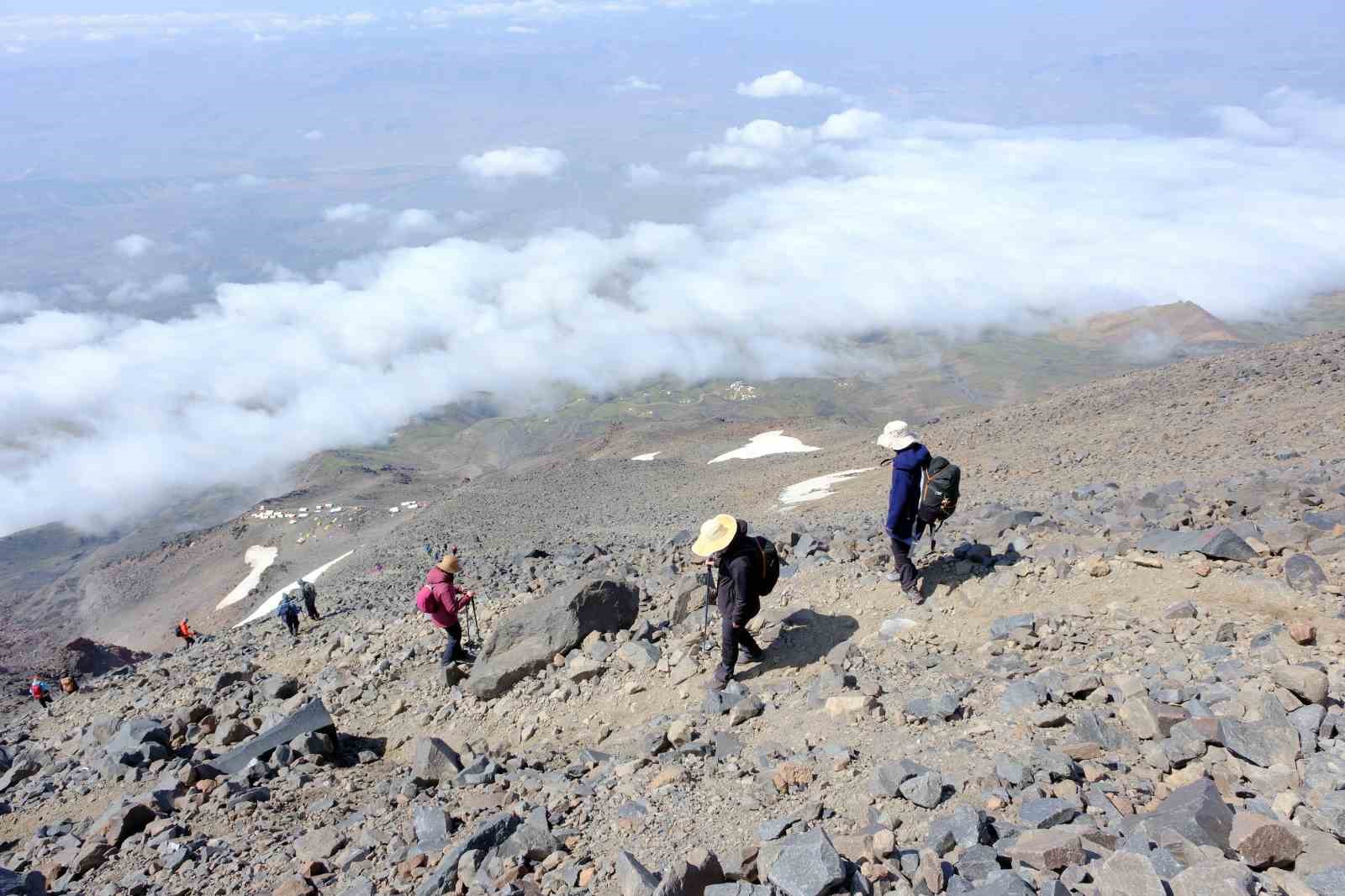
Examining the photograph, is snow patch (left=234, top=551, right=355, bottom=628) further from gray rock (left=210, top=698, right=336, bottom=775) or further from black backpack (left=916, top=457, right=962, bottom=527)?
black backpack (left=916, top=457, right=962, bottom=527)

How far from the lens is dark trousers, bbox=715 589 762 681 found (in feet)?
30.7

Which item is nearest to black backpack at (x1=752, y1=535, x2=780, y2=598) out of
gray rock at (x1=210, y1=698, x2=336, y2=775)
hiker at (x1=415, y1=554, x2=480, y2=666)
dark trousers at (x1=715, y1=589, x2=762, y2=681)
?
dark trousers at (x1=715, y1=589, x2=762, y2=681)

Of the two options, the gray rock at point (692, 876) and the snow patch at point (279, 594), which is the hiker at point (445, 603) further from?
the snow patch at point (279, 594)

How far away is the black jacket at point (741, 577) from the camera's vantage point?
9.27m

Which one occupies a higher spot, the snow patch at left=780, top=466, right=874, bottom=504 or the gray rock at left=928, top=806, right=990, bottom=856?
the gray rock at left=928, top=806, right=990, bottom=856

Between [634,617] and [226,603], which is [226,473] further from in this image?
[634,617]

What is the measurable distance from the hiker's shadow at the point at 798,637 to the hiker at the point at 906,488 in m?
1.07

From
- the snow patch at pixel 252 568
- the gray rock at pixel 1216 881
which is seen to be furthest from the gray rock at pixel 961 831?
the snow patch at pixel 252 568

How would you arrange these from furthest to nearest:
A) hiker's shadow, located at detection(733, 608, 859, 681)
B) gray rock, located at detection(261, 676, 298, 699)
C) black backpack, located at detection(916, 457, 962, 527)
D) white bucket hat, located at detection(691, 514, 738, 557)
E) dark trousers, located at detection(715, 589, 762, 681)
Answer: gray rock, located at detection(261, 676, 298, 699) < black backpack, located at detection(916, 457, 962, 527) < hiker's shadow, located at detection(733, 608, 859, 681) < dark trousers, located at detection(715, 589, 762, 681) < white bucket hat, located at detection(691, 514, 738, 557)

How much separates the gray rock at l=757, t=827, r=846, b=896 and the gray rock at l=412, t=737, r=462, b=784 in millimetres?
4385

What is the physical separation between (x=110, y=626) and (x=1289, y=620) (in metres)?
61.9

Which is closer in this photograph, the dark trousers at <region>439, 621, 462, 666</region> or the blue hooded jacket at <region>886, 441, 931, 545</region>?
the blue hooded jacket at <region>886, 441, 931, 545</region>

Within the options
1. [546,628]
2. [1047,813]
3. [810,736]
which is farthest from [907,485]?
[546,628]

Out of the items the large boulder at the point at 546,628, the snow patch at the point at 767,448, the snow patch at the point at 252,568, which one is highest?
the large boulder at the point at 546,628
